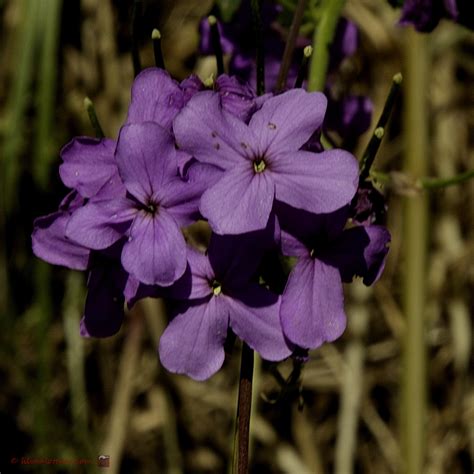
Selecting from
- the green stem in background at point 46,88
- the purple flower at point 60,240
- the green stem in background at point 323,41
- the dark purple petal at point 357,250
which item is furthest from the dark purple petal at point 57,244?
the green stem in background at point 46,88

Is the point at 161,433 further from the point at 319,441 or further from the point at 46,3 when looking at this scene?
the point at 46,3

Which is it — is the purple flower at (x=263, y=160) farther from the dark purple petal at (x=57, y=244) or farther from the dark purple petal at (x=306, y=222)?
the dark purple petal at (x=57, y=244)

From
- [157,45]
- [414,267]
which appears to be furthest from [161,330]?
[157,45]

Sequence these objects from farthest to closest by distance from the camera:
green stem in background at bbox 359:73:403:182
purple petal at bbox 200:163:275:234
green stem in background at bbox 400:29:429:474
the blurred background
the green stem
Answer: the blurred background, green stem in background at bbox 400:29:429:474, the green stem, green stem in background at bbox 359:73:403:182, purple petal at bbox 200:163:275:234

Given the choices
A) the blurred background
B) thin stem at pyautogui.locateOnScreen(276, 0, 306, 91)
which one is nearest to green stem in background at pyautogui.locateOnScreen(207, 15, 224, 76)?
thin stem at pyautogui.locateOnScreen(276, 0, 306, 91)

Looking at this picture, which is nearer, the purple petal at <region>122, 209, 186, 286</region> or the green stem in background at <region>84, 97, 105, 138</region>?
the purple petal at <region>122, 209, 186, 286</region>

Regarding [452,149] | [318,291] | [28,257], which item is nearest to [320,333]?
[318,291]

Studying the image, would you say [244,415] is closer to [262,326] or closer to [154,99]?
[262,326]

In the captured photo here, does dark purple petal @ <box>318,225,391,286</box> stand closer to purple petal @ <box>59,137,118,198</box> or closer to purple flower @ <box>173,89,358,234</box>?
purple flower @ <box>173,89,358,234</box>
